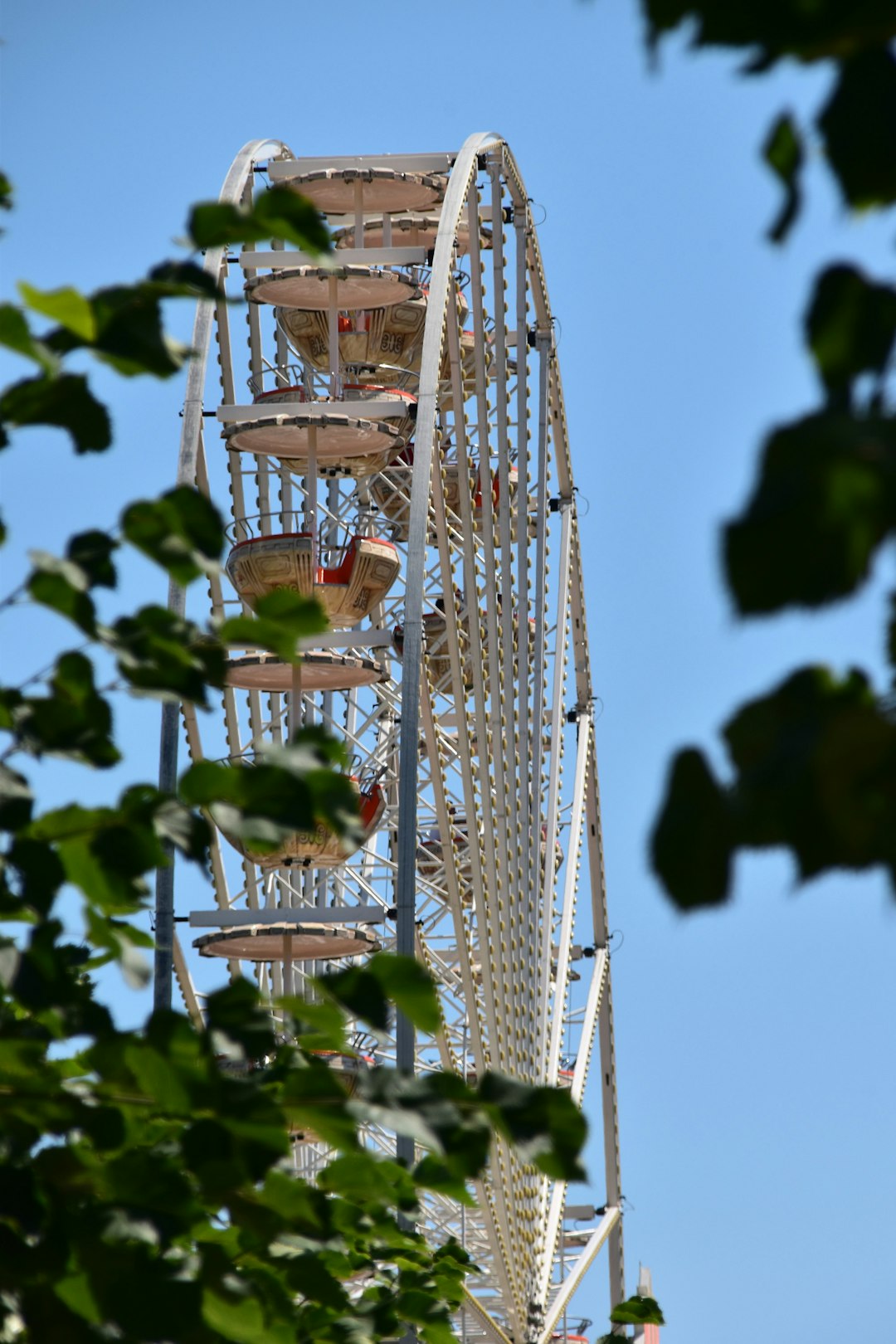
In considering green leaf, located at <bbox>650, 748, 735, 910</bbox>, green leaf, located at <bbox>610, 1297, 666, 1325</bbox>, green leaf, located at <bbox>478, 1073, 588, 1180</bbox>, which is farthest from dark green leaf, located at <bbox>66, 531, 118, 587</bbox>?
green leaf, located at <bbox>610, 1297, 666, 1325</bbox>

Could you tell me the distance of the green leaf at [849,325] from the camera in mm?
2068

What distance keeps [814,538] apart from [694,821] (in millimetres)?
371

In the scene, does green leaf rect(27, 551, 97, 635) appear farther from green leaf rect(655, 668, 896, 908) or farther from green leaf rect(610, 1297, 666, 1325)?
green leaf rect(610, 1297, 666, 1325)

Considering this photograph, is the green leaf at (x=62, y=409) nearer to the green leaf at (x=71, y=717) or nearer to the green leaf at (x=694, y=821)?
the green leaf at (x=71, y=717)

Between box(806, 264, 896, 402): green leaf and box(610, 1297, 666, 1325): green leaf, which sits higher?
box(806, 264, 896, 402): green leaf

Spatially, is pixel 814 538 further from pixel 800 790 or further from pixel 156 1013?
pixel 156 1013

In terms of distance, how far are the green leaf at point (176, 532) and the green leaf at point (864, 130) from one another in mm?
1496

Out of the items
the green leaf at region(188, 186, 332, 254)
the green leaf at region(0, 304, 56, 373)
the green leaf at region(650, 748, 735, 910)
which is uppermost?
the green leaf at region(188, 186, 332, 254)

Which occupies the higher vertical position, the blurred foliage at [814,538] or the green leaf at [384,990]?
the blurred foliage at [814,538]

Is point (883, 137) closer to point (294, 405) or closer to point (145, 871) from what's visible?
point (145, 871)

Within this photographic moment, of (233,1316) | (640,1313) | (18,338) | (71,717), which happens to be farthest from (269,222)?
(640,1313)

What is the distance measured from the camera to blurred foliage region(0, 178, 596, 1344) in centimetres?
319

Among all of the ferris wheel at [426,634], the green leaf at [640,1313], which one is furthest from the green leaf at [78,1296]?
the ferris wheel at [426,634]

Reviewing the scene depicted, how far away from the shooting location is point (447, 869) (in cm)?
2597
